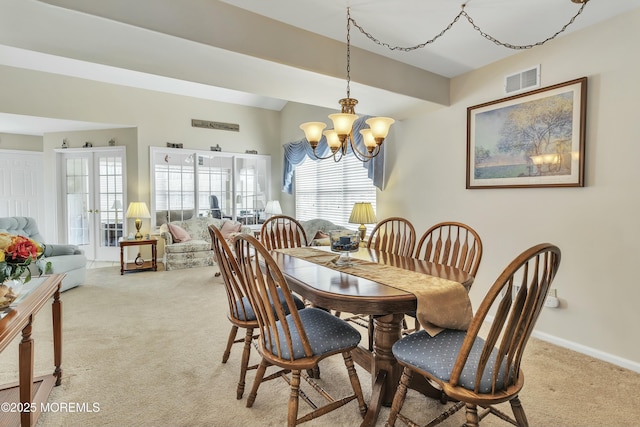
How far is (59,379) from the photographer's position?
2.10 metres

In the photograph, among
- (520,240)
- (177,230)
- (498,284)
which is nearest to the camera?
(498,284)

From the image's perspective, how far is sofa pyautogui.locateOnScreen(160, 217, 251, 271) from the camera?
5.38 meters

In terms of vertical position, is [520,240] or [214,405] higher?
[520,240]

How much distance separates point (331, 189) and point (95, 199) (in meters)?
4.38

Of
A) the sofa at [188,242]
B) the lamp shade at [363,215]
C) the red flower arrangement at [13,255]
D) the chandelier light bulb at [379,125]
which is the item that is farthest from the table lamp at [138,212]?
the chandelier light bulb at [379,125]

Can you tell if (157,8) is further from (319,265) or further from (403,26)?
(319,265)

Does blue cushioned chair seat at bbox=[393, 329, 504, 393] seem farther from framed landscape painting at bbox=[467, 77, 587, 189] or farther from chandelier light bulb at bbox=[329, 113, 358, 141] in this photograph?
framed landscape painting at bbox=[467, 77, 587, 189]

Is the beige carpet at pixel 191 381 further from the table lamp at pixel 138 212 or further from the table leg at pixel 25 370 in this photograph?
the table lamp at pixel 138 212

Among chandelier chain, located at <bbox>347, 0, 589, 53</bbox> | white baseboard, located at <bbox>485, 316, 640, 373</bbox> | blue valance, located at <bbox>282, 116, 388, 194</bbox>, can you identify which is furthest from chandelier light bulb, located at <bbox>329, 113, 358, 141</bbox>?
white baseboard, located at <bbox>485, 316, 640, 373</bbox>

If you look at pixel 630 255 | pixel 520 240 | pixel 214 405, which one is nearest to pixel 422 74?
pixel 520 240

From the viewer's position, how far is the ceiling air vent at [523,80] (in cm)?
279

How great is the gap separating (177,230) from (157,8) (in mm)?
4147

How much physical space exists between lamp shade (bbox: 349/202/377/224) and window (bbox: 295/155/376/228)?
0.50 meters

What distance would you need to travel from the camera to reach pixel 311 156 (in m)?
5.96
